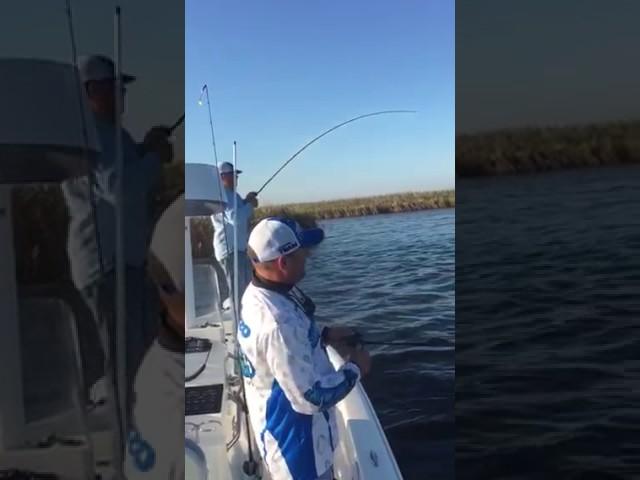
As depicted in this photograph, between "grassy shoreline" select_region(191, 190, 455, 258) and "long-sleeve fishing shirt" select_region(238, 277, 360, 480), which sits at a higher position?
"grassy shoreline" select_region(191, 190, 455, 258)

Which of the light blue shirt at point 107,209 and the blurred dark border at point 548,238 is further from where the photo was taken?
the blurred dark border at point 548,238

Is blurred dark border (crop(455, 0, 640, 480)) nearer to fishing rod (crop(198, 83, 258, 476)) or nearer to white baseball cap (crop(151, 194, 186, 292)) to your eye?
fishing rod (crop(198, 83, 258, 476))

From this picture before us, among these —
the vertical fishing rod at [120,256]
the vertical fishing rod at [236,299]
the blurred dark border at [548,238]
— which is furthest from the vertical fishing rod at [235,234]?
the blurred dark border at [548,238]

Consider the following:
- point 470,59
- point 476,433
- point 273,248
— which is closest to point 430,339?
point 476,433

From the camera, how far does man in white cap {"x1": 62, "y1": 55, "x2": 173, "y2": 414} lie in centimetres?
133

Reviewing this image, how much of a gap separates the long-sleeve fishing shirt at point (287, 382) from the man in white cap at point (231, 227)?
0.04 metres

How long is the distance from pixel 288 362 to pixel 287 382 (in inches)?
1.6

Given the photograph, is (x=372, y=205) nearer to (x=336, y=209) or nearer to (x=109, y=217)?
(x=336, y=209)

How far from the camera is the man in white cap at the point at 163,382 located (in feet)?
4.45

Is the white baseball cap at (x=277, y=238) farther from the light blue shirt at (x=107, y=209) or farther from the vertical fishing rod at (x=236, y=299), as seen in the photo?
the light blue shirt at (x=107, y=209)

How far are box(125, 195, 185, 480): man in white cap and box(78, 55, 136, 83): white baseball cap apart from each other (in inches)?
10.8

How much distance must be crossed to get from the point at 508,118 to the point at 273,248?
0.58m

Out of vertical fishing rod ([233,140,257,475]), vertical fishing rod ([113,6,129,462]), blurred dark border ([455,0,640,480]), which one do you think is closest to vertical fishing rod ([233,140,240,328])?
vertical fishing rod ([233,140,257,475])

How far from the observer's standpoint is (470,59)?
1423mm
